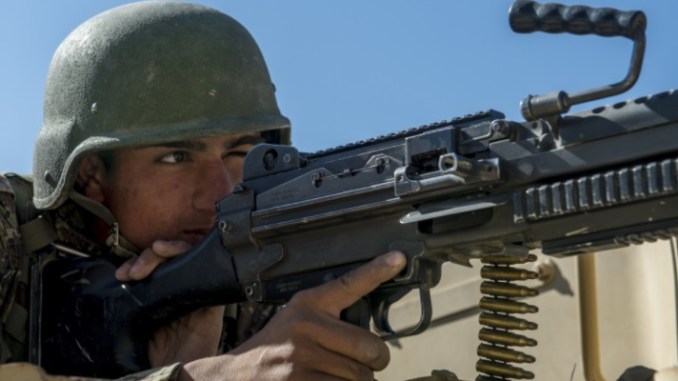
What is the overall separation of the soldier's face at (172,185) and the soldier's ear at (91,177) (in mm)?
34

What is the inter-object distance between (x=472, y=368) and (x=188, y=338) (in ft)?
4.77

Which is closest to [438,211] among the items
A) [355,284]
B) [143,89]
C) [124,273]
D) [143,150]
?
[355,284]

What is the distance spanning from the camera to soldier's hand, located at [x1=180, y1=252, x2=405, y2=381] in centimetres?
405

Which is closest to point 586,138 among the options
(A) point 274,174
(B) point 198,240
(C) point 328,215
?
(C) point 328,215

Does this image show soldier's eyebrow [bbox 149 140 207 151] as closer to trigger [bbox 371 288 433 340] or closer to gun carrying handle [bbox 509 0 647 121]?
trigger [bbox 371 288 433 340]

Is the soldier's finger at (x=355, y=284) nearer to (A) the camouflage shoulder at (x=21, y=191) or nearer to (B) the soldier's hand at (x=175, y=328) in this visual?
(B) the soldier's hand at (x=175, y=328)

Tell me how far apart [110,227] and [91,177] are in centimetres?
27

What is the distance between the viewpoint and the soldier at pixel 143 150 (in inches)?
203

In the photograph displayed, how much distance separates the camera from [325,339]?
4.07m

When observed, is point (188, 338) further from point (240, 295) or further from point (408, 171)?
point (408, 171)

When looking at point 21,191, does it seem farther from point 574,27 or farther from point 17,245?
point 574,27

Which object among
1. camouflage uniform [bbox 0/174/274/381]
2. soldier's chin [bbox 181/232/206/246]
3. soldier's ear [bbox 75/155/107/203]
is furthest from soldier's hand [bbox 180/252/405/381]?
soldier's ear [bbox 75/155/107/203]

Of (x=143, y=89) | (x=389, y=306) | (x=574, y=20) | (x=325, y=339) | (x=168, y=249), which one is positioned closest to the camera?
(x=574, y=20)

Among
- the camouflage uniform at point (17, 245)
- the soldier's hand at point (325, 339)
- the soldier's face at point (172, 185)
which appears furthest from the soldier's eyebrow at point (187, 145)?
the soldier's hand at point (325, 339)
